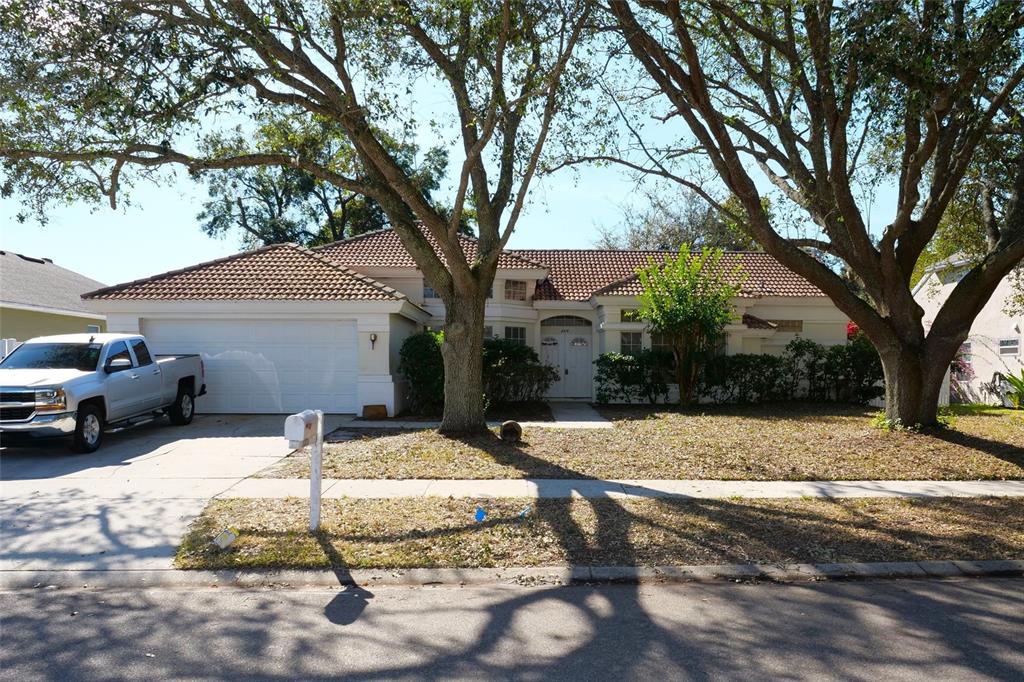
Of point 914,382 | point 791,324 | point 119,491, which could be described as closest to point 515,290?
point 791,324

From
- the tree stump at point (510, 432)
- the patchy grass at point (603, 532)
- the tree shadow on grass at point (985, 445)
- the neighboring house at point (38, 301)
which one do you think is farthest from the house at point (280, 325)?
the tree shadow on grass at point (985, 445)

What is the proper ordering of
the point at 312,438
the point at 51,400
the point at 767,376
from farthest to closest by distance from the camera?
the point at 767,376, the point at 51,400, the point at 312,438

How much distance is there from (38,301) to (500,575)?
2082cm

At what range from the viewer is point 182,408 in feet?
47.3

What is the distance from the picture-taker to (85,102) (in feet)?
31.3

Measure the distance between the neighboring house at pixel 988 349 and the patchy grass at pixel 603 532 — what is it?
51.9 feet

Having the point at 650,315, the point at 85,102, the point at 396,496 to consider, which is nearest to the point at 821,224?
the point at 650,315

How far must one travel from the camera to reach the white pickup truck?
10484 mm

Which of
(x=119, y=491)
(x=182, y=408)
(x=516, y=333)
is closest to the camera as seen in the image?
(x=119, y=491)

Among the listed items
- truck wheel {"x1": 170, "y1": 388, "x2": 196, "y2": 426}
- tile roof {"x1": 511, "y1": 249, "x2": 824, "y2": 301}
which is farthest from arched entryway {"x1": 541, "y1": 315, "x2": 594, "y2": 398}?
truck wheel {"x1": 170, "y1": 388, "x2": 196, "y2": 426}

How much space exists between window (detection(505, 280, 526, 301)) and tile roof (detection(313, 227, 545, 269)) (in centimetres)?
71

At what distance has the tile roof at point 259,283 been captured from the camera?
16.0 metres

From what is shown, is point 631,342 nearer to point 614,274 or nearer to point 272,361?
point 614,274

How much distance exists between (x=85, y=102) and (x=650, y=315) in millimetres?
12908
